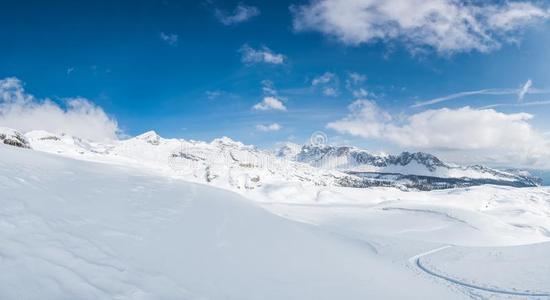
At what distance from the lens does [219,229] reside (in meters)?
14.5

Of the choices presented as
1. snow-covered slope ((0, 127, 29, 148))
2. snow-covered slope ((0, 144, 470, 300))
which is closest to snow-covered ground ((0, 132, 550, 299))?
snow-covered slope ((0, 144, 470, 300))

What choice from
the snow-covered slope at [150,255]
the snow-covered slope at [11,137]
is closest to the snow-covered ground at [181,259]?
the snow-covered slope at [150,255]

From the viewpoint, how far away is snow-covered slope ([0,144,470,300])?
6.14 m

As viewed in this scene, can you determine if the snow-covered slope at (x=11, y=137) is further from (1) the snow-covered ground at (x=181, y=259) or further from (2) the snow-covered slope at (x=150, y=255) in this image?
(2) the snow-covered slope at (x=150, y=255)

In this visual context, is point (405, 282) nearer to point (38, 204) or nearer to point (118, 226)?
point (118, 226)

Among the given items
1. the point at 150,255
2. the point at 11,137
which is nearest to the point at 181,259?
the point at 150,255

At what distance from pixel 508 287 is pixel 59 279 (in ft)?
59.1

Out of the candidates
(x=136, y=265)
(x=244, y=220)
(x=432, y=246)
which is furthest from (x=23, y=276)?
(x=432, y=246)

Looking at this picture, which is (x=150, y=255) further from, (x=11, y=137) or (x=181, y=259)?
(x=11, y=137)

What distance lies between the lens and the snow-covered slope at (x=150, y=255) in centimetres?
614

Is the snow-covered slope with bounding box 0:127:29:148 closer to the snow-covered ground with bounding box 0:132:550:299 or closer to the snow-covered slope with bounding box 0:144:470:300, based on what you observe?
the snow-covered ground with bounding box 0:132:550:299

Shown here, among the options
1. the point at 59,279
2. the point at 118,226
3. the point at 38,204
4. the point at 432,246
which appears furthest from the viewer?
the point at 432,246

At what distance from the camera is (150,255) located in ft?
29.2

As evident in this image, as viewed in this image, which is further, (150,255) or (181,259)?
(181,259)
